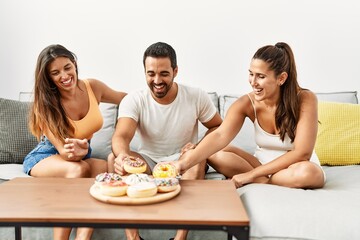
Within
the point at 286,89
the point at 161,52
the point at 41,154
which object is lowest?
the point at 41,154

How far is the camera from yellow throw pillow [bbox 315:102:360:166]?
2451 mm

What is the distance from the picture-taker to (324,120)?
2518 millimetres

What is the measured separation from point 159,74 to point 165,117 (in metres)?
0.25

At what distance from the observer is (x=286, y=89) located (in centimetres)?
204

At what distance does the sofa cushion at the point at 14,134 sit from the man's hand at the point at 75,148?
0.57 m

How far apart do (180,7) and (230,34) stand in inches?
15.3

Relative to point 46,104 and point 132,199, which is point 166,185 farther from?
point 46,104

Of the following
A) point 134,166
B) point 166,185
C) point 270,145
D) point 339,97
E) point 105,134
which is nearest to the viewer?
point 166,185

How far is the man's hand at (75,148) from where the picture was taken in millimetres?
1991

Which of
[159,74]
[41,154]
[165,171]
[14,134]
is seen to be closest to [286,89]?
[159,74]

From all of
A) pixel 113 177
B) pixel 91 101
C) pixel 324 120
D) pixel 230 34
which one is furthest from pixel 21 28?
pixel 324 120

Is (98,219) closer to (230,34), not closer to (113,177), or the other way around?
(113,177)

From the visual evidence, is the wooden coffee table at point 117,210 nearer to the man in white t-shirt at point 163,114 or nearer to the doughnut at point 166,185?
the doughnut at point 166,185

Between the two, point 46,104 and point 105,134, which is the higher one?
point 46,104
